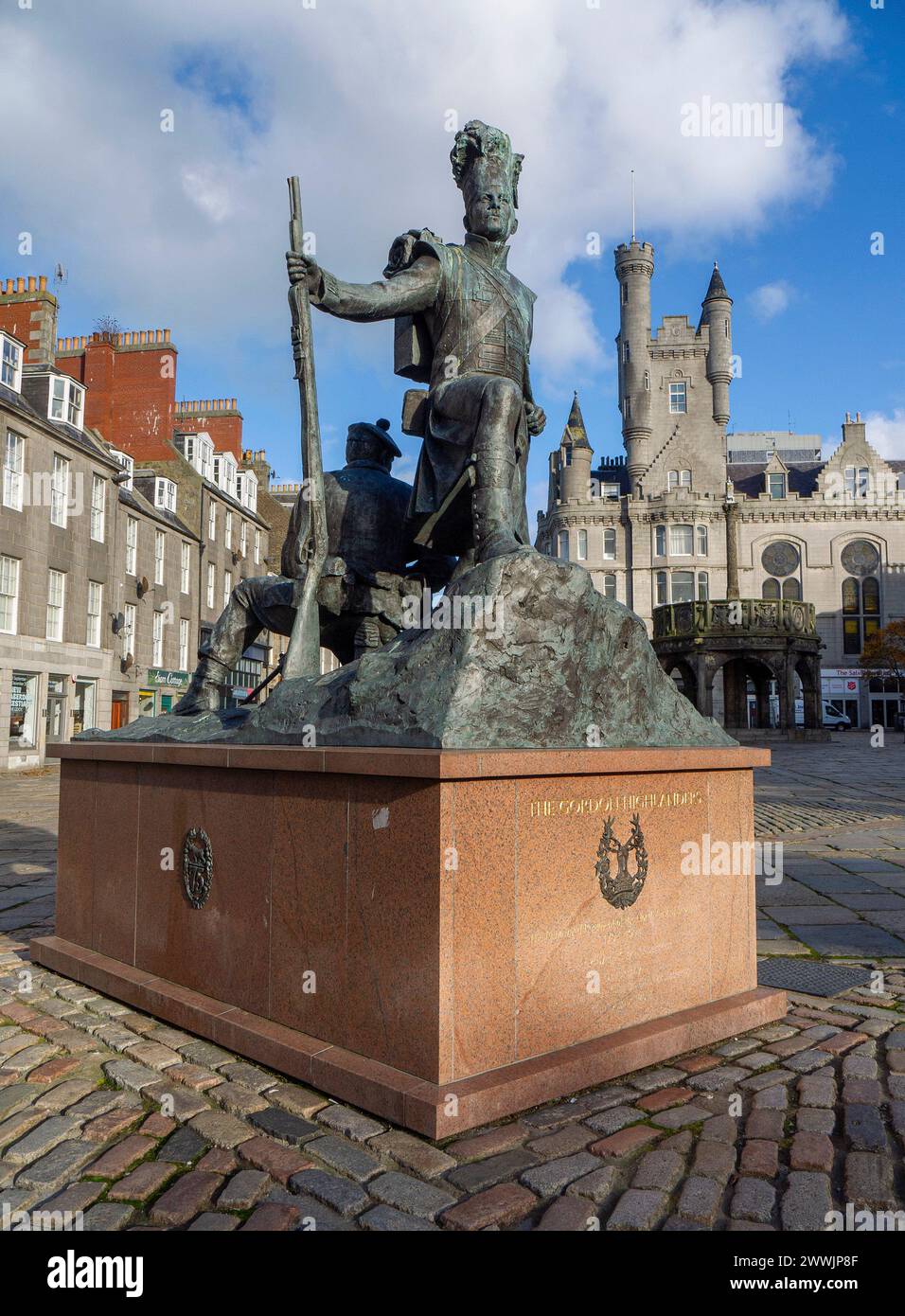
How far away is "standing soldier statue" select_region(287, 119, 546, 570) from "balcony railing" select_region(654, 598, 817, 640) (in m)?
27.1

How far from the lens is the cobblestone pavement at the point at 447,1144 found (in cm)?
265

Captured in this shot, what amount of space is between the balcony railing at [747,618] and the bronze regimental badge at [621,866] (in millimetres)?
28083

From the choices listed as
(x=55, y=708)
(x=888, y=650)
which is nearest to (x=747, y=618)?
(x=888, y=650)

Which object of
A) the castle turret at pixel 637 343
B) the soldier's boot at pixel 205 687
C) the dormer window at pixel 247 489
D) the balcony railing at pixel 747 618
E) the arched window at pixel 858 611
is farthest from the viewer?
the castle turret at pixel 637 343

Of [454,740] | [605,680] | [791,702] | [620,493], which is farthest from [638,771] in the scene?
[620,493]

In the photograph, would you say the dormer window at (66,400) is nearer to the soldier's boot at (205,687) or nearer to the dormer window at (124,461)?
the dormer window at (124,461)

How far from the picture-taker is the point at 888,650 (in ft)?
153

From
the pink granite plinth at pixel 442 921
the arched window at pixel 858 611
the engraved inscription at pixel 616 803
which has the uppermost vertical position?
the arched window at pixel 858 611

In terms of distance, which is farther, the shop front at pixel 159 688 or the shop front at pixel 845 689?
the shop front at pixel 845 689

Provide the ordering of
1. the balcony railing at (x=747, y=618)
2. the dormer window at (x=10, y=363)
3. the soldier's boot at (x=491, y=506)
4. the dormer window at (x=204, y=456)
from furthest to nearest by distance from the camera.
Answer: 1. the dormer window at (x=204, y=456)
2. the balcony railing at (x=747, y=618)
3. the dormer window at (x=10, y=363)
4. the soldier's boot at (x=491, y=506)

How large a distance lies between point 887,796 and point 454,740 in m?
13.1

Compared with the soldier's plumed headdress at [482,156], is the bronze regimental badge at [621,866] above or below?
below

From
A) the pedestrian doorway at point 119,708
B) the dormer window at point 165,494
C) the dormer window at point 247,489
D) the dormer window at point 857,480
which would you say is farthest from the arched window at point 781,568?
the pedestrian doorway at point 119,708

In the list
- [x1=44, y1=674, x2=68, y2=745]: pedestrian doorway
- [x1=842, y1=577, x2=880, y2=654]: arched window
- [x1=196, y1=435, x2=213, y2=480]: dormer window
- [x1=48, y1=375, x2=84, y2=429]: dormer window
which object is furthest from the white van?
[x1=48, y1=375, x2=84, y2=429]: dormer window
